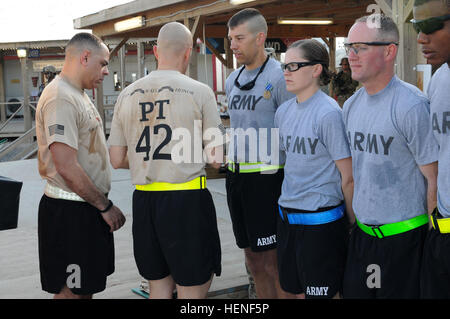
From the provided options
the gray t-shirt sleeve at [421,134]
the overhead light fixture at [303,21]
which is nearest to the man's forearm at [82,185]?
the gray t-shirt sleeve at [421,134]

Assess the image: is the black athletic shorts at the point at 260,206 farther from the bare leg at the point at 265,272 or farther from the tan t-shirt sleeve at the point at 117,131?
the tan t-shirt sleeve at the point at 117,131

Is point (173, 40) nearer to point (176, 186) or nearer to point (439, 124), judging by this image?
point (176, 186)

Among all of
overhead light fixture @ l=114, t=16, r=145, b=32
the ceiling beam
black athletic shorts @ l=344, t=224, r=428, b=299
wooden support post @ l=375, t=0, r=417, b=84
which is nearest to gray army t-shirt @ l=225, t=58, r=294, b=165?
black athletic shorts @ l=344, t=224, r=428, b=299

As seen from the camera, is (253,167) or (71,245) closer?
(71,245)

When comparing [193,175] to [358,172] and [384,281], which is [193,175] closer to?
[358,172]

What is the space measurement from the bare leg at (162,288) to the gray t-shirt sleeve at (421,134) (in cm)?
152

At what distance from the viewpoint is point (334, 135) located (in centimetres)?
277

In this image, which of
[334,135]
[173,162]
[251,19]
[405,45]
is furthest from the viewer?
[405,45]

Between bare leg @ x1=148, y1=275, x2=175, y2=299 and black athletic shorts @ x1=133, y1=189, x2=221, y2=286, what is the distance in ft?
0.21

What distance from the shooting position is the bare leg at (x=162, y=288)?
3098mm

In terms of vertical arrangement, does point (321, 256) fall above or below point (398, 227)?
below

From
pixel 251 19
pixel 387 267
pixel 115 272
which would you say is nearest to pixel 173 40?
pixel 251 19

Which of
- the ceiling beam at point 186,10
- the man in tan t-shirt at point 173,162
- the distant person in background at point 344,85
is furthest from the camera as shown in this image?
the distant person in background at point 344,85

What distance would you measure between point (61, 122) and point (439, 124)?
1857mm
